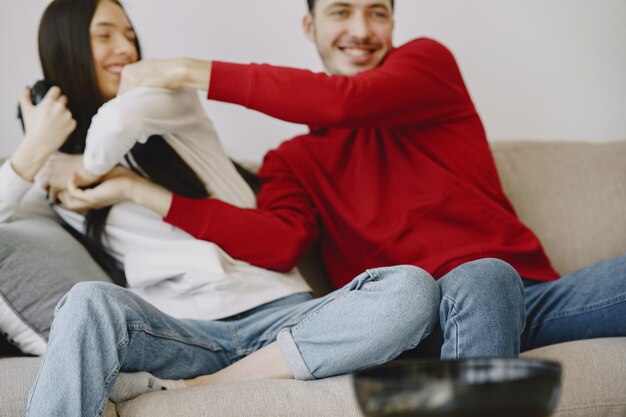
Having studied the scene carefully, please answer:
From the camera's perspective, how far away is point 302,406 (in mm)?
1173

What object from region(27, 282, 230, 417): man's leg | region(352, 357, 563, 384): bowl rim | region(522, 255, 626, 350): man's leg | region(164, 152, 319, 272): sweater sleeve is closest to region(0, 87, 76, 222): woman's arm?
region(164, 152, 319, 272): sweater sleeve

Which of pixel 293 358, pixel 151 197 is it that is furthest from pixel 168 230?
pixel 293 358

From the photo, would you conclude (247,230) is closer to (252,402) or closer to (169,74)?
(169,74)

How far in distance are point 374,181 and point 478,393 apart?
1196 millimetres

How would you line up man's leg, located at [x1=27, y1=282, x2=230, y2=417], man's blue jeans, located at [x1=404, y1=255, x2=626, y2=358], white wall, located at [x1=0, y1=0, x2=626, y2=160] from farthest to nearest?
1. white wall, located at [x1=0, y1=0, x2=626, y2=160]
2. man's blue jeans, located at [x1=404, y1=255, x2=626, y2=358]
3. man's leg, located at [x1=27, y1=282, x2=230, y2=417]

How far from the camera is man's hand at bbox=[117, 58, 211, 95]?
4.98 ft

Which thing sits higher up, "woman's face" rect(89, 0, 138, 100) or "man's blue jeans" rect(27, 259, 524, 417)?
"woman's face" rect(89, 0, 138, 100)

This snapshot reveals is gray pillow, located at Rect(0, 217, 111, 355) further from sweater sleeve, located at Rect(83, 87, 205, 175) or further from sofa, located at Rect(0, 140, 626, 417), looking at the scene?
sweater sleeve, located at Rect(83, 87, 205, 175)

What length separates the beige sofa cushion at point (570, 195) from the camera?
76.2 inches

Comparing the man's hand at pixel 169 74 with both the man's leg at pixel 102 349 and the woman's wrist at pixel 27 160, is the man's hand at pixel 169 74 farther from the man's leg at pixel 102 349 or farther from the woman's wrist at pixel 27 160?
the man's leg at pixel 102 349

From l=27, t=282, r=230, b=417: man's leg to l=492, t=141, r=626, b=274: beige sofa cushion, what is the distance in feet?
3.38

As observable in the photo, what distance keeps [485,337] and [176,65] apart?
2.75 feet

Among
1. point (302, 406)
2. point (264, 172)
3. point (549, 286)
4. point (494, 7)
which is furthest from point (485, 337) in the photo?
point (494, 7)

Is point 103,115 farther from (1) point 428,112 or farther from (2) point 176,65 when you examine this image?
(1) point 428,112
